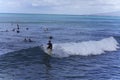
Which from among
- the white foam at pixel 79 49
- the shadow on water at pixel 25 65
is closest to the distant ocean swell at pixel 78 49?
the white foam at pixel 79 49

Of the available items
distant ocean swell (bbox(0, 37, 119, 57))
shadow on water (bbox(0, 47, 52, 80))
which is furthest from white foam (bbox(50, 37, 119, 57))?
shadow on water (bbox(0, 47, 52, 80))

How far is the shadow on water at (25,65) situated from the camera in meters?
28.3

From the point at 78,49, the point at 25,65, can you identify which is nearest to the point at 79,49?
the point at 78,49

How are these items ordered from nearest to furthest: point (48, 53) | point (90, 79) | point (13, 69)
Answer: point (90, 79)
point (13, 69)
point (48, 53)

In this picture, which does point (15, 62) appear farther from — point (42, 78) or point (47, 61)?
point (42, 78)

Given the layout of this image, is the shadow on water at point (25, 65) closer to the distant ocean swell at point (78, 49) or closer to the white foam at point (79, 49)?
the distant ocean swell at point (78, 49)

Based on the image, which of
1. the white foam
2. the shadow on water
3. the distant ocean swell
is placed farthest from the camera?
the white foam

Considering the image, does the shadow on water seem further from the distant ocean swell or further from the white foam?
the white foam

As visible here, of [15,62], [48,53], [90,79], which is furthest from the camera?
[48,53]

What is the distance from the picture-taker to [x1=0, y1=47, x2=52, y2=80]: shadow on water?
2830 centimetres

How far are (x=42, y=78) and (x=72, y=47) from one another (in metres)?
18.6

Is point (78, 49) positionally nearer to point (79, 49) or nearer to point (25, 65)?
point (79, 49)

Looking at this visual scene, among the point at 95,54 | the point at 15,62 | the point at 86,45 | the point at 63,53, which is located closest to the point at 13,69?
the point at 15,62

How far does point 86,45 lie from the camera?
48.8 meters
